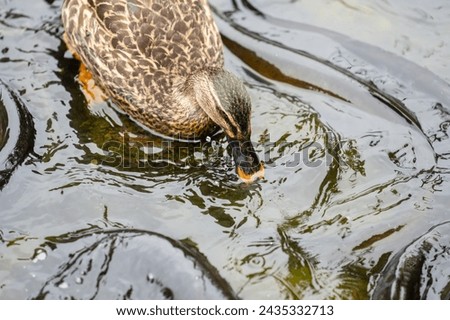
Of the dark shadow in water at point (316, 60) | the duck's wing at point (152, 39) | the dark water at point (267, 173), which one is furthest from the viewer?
the dark shadow in water at point (316, 60)

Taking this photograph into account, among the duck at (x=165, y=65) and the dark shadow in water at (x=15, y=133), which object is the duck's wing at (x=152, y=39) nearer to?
the duck at (x=165, y=65)

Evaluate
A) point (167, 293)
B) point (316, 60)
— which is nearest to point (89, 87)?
point (316, 60)

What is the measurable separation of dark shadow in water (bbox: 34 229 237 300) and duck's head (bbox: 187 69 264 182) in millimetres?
842

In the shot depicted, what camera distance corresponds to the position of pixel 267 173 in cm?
560

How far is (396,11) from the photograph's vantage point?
688cm

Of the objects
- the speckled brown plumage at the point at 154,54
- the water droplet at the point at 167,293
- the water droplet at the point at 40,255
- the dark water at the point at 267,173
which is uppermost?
the speckled brown plumage at the point at 154,54

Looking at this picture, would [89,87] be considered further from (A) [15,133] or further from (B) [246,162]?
(B) [246,162]

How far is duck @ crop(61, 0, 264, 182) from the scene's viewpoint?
548cm

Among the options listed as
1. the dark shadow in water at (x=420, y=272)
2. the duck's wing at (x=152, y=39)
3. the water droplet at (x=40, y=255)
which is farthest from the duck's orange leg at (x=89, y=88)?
the dark shadow in water at (x=420, y=272)

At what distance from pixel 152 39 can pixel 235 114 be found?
1.01 meters

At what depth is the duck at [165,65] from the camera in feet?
18.0

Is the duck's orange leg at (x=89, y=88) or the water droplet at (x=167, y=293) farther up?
the duck's orange leg at (x=89, y=88)

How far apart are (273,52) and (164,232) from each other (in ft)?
7.56
